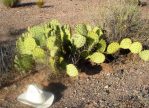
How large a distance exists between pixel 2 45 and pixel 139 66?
2.87m

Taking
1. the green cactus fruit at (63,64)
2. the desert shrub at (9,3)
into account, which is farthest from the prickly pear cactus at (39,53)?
the desert shrub at (9,3)

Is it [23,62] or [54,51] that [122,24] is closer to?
[54,51]

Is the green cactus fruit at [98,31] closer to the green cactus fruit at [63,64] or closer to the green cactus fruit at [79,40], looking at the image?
the green cactus fruit at [79,40]

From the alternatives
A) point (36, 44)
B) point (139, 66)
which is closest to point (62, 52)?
point (36, 44)

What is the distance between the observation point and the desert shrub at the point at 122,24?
26.8 ft

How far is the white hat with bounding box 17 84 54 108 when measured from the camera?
20.4ft

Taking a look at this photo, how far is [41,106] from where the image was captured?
621 centimetres

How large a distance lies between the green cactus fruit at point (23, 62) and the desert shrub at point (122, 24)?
180cm

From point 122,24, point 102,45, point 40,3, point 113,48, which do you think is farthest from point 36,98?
point 40,3

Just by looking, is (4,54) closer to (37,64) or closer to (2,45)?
(37,64)

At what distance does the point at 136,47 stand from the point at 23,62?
2.14 m

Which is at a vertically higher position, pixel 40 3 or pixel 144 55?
pixel 144 55

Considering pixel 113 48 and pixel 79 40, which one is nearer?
pixel 79 40

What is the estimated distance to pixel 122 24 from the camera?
8281mm
